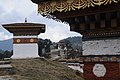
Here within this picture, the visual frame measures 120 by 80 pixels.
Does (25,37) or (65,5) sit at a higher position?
(65,5)

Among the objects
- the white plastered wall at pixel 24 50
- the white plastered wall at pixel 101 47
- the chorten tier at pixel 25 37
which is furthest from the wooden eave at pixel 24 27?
the white plastered wall at pixel 101 47

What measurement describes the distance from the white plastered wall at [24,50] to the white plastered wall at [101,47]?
42.2 feet

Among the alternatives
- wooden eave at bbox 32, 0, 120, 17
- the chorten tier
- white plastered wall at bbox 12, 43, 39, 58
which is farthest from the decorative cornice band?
white plastered wall at bbox 12, 43, 39, 58

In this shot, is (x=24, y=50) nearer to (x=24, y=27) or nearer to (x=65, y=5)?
(x=24, y=27)

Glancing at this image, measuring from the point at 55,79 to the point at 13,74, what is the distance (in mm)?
1786

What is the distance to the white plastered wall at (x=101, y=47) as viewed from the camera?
4680mm

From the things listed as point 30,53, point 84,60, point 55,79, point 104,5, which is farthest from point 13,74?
point 30,53

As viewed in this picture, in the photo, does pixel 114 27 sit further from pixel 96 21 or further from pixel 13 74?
pixel 13 74

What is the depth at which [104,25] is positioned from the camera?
184 inches

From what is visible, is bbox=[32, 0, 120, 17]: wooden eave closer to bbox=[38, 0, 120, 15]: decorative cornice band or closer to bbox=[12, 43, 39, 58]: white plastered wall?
bbox=[38, 0, 120, 15]: decorative cornice band

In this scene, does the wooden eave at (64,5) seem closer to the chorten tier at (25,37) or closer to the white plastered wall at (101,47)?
the white plastered wall at (101,47)

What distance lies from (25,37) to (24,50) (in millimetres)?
835

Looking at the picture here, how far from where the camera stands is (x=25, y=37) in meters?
17.3

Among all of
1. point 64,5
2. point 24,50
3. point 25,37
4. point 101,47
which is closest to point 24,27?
point 25,37
